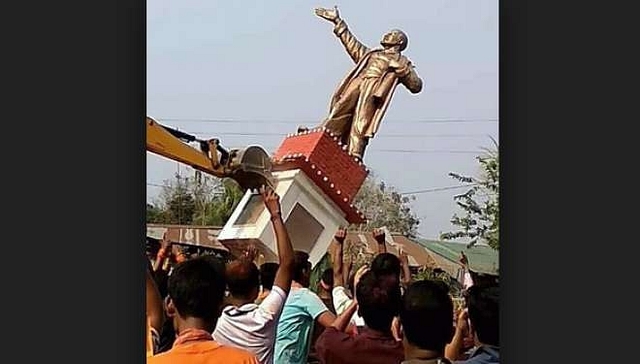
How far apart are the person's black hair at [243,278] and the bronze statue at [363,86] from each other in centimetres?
68

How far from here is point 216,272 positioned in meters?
6.06

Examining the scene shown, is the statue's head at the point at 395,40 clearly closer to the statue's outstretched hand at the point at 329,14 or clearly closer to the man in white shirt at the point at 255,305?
the statue's outstretched hand at the point at 329,14

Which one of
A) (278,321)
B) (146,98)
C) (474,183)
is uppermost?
(146,98)

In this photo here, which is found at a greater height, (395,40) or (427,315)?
(395,40)

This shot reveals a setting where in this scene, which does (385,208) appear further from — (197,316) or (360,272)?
(197,316)

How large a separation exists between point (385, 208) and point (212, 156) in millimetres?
799

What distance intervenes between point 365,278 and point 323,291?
195 mm

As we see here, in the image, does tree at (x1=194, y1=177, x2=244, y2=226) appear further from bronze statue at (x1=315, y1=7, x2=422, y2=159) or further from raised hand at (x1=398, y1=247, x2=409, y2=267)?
raised hand at (x1=398, y1=247, x2=409, y2=267)

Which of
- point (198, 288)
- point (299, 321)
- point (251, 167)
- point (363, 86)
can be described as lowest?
point (299, 321)

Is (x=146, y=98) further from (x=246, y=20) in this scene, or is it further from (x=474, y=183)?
(x=474, y=183)

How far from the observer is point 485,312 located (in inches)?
238

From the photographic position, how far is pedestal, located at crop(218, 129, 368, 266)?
6.08m

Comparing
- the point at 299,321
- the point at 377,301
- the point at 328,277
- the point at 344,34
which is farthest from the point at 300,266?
the point at 344,34
